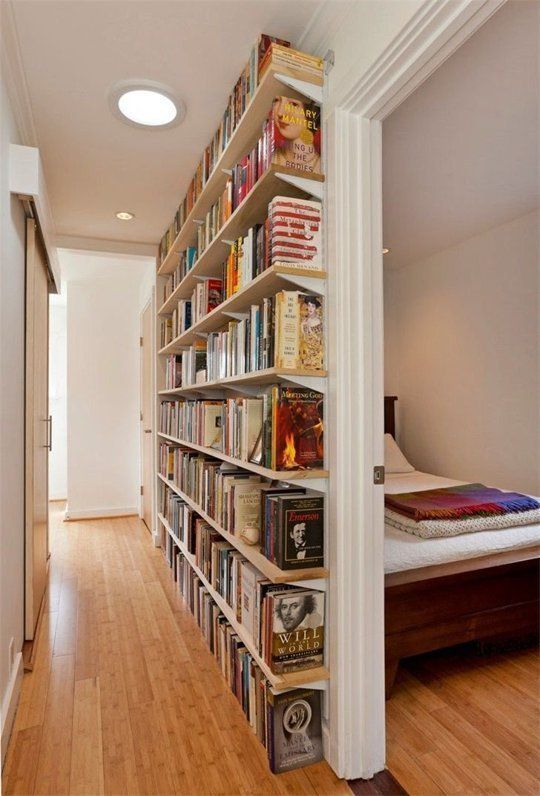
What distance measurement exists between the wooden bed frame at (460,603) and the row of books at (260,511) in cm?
56

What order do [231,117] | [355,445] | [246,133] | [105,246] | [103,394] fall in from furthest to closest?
[103,394] → [105,246] → [231,117] → [246,133] → [355,445]

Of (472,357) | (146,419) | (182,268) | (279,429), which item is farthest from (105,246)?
(472,357)

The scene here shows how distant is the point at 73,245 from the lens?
138 inches

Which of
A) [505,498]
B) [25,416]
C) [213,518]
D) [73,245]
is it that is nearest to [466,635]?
[505,498]

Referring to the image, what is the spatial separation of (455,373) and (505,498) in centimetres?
160

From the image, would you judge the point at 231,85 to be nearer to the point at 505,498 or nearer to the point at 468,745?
the point at 505,498

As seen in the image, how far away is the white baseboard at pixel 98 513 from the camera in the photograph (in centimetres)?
462

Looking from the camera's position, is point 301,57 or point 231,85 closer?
point 301,57

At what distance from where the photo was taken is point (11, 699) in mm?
1643

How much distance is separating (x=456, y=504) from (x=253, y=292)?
4.83 ft

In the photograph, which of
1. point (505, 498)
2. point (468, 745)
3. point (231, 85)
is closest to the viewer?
point (468, 745)

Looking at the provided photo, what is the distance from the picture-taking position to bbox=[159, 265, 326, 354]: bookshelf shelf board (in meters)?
1.44

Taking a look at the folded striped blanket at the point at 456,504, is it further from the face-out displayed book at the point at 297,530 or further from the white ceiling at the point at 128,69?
the white ceiling at the point at 128,69

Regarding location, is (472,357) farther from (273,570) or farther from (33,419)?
(33,419)
